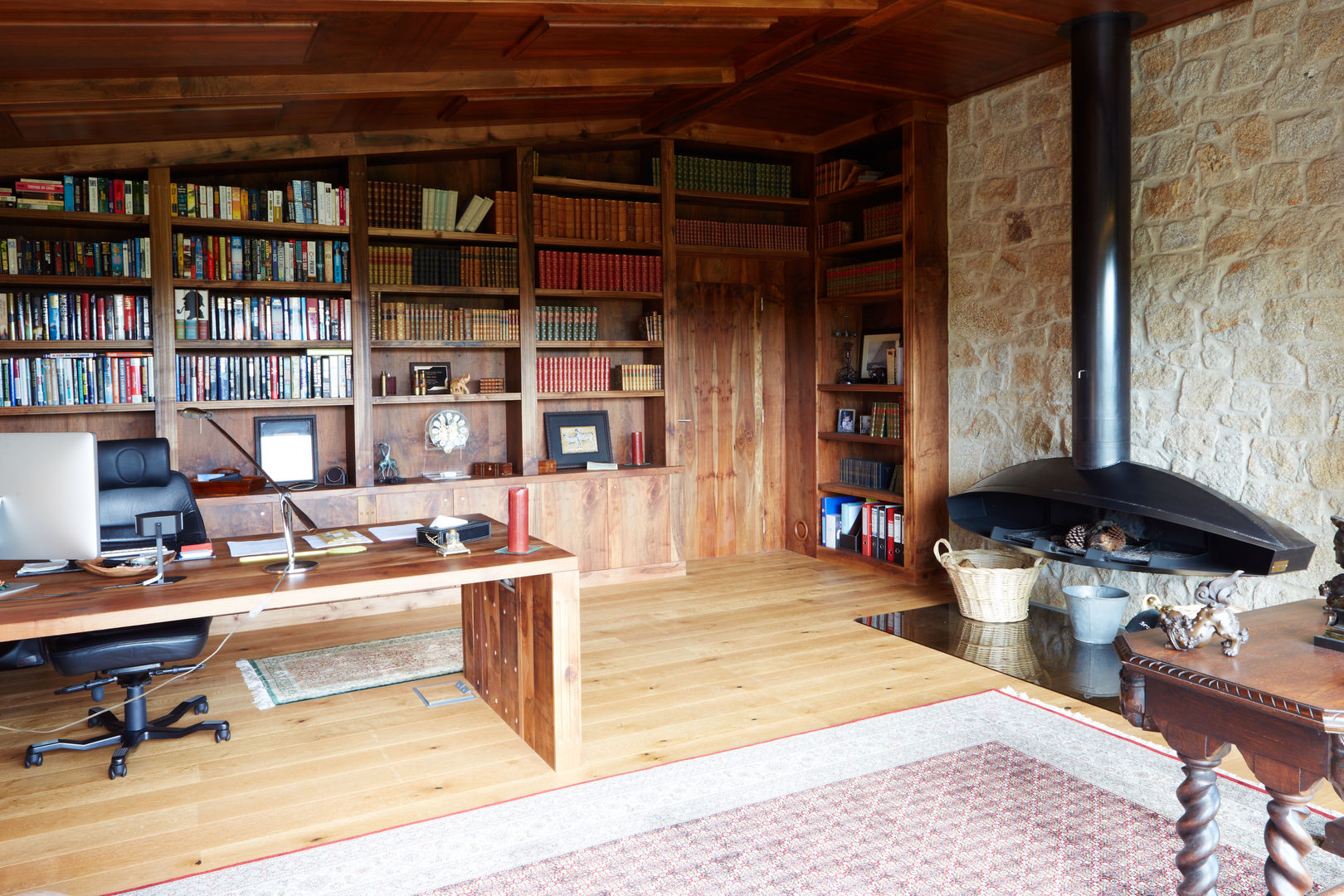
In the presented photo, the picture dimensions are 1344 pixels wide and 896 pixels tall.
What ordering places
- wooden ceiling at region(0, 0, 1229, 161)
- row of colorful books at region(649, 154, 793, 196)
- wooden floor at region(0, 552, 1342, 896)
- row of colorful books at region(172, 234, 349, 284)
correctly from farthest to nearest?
row of colorful books at region(649, 154, 793, 196)
row of colorful books at region(172, 234, 349, 284)
wooden ceiling at region(0, 0, 1229, 161)
wooden floor at region(0, 552, 1342, 896)

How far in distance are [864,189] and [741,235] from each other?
2.69ft

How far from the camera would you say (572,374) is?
543cm

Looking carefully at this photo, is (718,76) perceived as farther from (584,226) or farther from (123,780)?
(123,780)

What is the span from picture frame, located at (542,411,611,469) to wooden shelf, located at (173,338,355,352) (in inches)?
50.4

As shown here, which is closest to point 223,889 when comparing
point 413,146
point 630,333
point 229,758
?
point 229,758

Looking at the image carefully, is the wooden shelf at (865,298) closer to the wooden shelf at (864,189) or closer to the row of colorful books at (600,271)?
the wooden shelf at (864,189)

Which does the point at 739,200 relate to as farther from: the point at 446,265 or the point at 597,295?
the point at 446,265

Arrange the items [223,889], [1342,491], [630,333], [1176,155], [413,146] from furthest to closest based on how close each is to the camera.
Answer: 1. [630,333]
2. [413,146]
3. [1176,155]
4. [1342,491]
5. [223,889]

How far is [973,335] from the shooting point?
16.8 feet

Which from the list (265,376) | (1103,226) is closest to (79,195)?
(265,376)

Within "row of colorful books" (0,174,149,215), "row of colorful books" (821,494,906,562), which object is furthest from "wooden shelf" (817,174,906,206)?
"row of colorful books" (0,174,149,215)

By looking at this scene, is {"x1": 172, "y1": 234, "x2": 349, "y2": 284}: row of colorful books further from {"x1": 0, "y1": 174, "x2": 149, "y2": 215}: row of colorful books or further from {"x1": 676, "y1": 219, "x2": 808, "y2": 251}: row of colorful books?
{"x1": 676, "y1": 219, "x2": 808, "y2": 251}: row of colorful books

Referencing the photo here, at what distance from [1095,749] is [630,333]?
12.3 feet

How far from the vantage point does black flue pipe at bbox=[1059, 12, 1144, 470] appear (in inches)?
151
